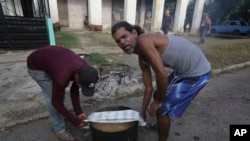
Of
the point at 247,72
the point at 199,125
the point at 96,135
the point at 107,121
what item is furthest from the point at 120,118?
the point at 247,72

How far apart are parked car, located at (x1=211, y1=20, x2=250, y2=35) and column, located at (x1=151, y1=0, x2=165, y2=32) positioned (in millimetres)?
6889

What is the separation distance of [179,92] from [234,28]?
1825cm

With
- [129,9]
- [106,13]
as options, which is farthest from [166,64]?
[106,13]

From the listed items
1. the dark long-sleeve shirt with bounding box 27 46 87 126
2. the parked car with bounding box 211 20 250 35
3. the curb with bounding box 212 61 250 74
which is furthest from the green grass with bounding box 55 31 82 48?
the parked car with bounding box 211 20 250 35

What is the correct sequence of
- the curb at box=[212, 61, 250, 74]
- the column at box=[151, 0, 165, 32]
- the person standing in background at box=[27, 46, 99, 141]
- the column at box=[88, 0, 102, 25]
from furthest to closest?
the column at box=[151, 0, 165, 32] < the column at box=[88, 0, 102, 25] < the curb at box=[212, 61, 250, 74] < the person standing in background at box=[27, 46, 99, 141]

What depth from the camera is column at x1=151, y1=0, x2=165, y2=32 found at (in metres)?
14.4

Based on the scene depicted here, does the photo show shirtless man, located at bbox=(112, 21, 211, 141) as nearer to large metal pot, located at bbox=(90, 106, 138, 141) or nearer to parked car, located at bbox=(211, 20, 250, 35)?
large metal pot, located at bbox=(90, 106, 138, 141)

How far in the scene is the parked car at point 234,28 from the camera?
16.5m

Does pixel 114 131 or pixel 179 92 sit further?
pixel 179 92

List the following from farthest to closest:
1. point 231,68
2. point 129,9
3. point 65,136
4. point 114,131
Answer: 1. point 129,9
2. point 231,68
3. point 65,136
4. point 114,131

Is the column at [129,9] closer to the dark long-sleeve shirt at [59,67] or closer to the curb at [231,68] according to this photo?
the curb at [231,68]

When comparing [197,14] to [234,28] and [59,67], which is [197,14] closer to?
[234,28]

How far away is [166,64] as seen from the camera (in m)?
2.00

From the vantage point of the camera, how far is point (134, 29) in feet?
6.17
